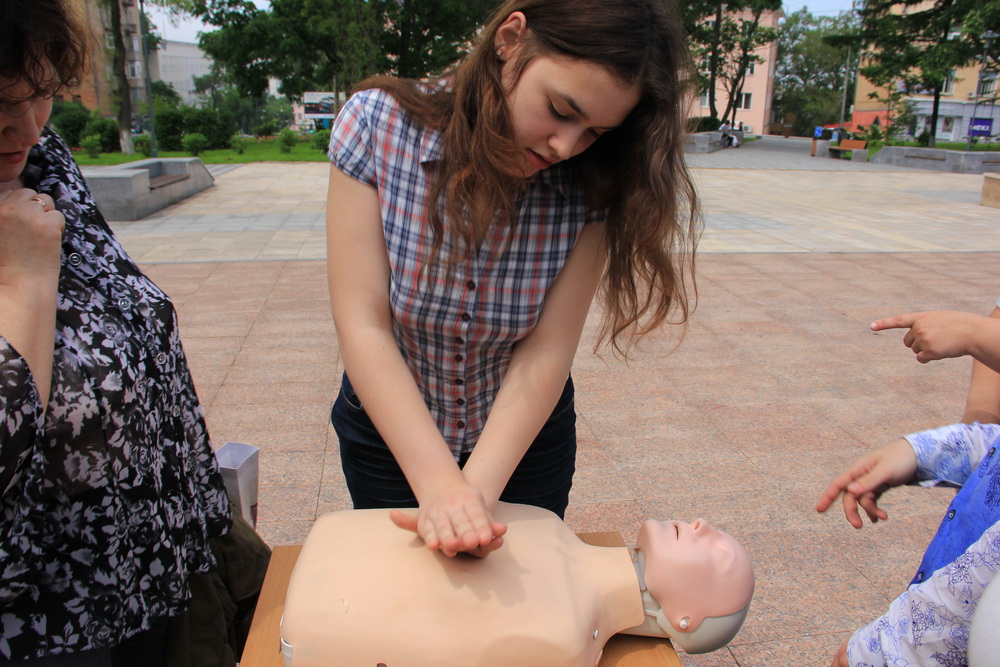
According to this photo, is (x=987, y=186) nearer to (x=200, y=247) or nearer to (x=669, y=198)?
(x=200, y=247)

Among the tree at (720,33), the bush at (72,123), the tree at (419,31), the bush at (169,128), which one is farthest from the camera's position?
the tree at (720,33)

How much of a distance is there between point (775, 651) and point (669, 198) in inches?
61.5

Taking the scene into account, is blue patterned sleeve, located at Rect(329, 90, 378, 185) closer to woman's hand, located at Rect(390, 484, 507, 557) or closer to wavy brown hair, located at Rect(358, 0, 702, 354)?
wavy brown hair, located at Rect(358, 0, 702, 354)

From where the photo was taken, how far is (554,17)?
1202 mm

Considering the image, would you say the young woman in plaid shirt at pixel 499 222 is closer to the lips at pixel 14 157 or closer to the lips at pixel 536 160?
the lips at pixel 536 160

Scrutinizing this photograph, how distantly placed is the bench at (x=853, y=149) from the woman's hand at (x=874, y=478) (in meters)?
24.8

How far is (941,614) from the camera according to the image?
114 cm

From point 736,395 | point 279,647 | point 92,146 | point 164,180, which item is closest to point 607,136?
point 279,647

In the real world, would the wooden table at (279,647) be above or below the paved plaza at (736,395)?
above

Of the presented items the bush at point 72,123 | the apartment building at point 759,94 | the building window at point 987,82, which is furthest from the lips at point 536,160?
the apartment building at point 759,94

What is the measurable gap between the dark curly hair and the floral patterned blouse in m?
0.25

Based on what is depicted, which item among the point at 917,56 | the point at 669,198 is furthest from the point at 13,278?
the point at 917,56

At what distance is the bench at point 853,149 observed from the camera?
2341 cm

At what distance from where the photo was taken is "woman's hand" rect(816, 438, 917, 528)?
1.44 metres
